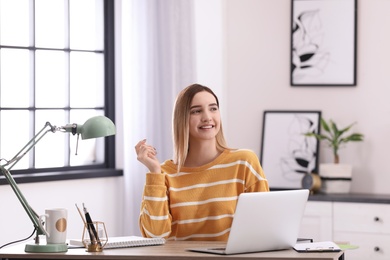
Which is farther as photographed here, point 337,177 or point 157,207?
point 337,177

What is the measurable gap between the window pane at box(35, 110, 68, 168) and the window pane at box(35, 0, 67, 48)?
1.45 feet

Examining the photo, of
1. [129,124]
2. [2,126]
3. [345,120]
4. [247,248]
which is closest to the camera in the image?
[247,248]

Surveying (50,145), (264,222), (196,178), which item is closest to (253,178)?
(196,178)

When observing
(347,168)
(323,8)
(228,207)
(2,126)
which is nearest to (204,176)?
(228,207)

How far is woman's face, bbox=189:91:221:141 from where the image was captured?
3.55 metres

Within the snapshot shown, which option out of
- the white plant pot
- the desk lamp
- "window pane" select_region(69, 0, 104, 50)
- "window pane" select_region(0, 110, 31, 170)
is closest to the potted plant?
the white plant pot

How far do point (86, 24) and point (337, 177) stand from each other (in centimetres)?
196

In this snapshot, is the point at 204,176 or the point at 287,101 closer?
the point at 204,176

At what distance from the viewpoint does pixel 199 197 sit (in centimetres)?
349

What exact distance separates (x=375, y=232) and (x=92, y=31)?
2266 millimetres

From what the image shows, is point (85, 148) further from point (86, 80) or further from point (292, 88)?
point (292, 88)

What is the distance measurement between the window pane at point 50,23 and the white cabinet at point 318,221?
194 cm

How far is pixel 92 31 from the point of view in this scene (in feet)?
18.5

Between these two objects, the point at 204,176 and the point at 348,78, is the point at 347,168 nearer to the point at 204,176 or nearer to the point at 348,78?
the point at 348,78
